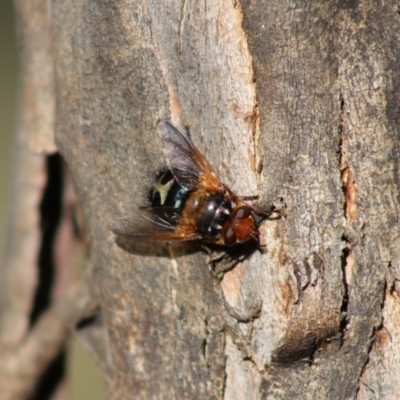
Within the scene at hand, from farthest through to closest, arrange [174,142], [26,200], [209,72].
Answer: [26,200] < [174,142] < [209,72]

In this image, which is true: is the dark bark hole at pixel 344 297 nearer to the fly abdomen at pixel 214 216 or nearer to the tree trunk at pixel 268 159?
the tree trunk at pixel 268 159

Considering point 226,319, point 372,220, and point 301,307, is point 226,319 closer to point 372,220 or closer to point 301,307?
point 301,307

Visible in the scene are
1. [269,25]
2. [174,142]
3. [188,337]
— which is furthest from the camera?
[188,337]

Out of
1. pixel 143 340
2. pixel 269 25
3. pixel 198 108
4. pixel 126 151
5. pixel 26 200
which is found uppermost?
pixel 269 25

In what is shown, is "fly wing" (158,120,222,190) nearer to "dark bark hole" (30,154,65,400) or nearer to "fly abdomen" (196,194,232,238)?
"fly abdomen" (196,194,232,238)

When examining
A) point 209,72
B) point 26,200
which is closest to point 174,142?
point 209,72

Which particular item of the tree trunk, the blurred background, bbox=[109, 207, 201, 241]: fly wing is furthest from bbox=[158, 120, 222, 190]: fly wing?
the blurred background
